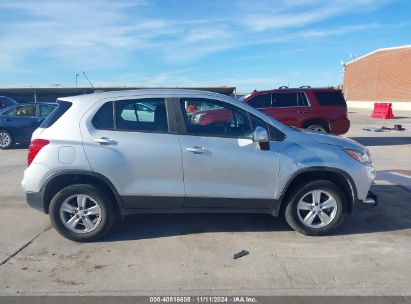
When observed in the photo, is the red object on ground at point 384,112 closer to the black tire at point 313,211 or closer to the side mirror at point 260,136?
the black tire at point 313,211

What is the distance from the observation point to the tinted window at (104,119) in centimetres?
492

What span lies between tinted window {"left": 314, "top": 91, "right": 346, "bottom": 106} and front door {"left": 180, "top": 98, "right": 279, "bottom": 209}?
8.32 metres

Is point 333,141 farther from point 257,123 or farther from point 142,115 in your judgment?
point 142,115

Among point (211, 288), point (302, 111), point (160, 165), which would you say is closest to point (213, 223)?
point (160, 165)

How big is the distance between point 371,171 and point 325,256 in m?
1.32

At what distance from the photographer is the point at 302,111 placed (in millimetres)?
12594

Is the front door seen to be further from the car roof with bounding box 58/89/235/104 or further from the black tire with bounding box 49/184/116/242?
the black tire with bounding box 49/184/116/242

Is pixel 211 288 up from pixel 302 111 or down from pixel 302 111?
down

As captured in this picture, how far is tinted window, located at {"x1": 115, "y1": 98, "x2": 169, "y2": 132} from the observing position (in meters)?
4.95

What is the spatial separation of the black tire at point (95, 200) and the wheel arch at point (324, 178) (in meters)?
2.02

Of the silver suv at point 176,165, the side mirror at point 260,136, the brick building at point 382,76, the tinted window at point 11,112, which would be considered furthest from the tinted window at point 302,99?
the brick building at point 382,76

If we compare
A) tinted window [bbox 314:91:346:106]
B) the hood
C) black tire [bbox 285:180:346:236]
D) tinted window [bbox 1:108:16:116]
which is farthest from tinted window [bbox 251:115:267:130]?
tinted window [bbox 1:108:16:116]

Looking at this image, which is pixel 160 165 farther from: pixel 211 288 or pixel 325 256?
pixel 325 256

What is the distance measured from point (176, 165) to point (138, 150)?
0.47 m
